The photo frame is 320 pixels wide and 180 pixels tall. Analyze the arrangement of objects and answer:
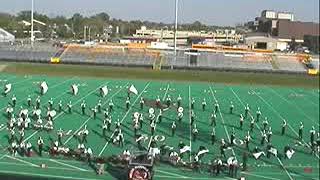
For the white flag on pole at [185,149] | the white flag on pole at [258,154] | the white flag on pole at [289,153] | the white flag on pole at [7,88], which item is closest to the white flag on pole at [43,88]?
the white flag on pole at [7,88]

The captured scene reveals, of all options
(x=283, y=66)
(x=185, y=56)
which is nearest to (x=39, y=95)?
(x=185, y=56)

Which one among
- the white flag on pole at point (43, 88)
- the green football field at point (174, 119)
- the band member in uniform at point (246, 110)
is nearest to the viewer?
the green football field at point (174, 119)

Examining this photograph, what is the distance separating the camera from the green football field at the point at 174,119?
170 inches

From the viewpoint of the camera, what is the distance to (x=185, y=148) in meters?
4.91

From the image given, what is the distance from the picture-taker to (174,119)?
6668mm

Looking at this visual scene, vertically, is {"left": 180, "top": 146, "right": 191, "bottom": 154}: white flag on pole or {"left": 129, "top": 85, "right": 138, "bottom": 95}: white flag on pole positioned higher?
{"left": 129, "top": 85, "right": 138, "bottom": 95}: white flag on pole

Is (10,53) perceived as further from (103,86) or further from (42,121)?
(103,86)

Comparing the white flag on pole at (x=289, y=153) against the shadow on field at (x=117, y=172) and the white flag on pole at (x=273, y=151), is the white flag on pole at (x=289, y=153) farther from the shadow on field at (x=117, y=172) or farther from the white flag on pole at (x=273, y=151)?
the shadow on field at (x=117, y=172)

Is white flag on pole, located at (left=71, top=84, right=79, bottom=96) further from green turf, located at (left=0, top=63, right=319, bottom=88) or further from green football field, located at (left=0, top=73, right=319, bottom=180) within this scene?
green turf, located at (left=0, top=63, right=319, bottom=88)

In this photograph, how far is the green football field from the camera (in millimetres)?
4328

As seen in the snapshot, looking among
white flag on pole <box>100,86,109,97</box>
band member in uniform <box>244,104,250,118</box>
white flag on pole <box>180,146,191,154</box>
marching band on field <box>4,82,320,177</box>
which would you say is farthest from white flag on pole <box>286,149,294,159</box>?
white flag on pole <box>100,86,109,97</box>

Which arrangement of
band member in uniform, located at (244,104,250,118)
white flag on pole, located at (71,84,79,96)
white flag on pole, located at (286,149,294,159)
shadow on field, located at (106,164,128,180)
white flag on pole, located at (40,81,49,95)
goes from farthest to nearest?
white flag on pole, located at (71,84,79,96) → white flag on pole, located at (40,81,49,95) → band member in uniform, located at (244,104,250,118) → white flag on pole, located at (286,149,294,159) → shadow on field, located at (106,164,128,180)

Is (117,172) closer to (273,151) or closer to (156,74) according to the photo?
(273,151)

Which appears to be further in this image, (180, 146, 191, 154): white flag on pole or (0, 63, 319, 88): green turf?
(0, 63, 319, 88): green turf
